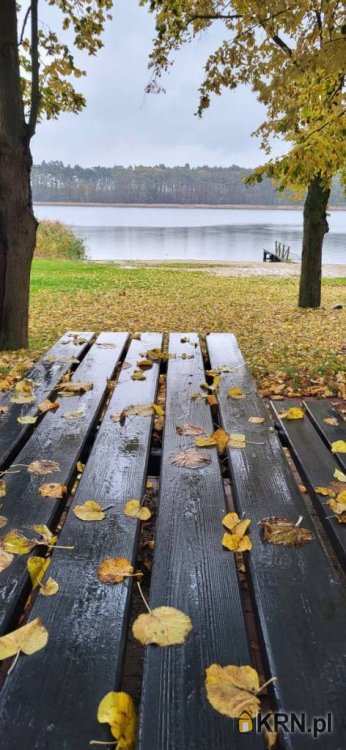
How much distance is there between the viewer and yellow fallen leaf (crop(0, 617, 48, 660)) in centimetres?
87

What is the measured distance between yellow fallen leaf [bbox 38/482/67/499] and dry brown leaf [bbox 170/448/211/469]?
0.34 metres

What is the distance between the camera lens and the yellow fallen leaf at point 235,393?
88.0 inches

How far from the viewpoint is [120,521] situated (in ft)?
4.13

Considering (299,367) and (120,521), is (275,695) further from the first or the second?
(299,367)

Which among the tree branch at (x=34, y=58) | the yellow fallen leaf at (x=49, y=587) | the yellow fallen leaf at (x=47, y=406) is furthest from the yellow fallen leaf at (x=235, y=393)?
the tree branch at (x=34, y=58)

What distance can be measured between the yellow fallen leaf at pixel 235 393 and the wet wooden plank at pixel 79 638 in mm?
827

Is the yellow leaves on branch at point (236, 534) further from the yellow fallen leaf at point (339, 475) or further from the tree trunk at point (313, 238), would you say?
the tree trunk at point (313, 238)

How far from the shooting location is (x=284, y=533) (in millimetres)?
1192

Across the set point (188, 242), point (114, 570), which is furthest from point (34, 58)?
point (188, 242)

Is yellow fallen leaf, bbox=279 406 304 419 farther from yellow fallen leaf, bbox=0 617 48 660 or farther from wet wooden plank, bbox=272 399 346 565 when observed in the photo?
yellow fallen leaf, bbox=0 617 48 660

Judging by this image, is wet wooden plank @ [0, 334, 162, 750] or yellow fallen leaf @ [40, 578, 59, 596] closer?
wet wooden plank @ [0, 334, 162, 750]

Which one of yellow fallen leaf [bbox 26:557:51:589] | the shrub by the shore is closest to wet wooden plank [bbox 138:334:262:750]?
yellow fallen leaf [bbox 26:557:51:589]

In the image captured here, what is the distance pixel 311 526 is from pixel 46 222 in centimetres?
2748

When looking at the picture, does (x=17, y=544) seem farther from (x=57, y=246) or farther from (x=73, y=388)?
(x=57, y=246)
